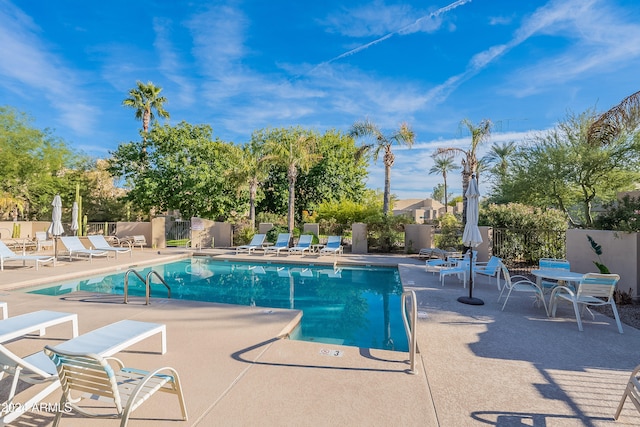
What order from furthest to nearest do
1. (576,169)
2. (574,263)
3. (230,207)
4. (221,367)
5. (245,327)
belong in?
(230,207) → (576,169) → (574,263) → (245,327) → (221,367)

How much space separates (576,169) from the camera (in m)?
16.0

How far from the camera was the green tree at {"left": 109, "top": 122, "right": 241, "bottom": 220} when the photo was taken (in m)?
21.6

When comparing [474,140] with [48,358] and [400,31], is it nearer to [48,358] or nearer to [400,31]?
[400,31]

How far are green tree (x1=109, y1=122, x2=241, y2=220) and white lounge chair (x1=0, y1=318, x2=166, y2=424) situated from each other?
18518 millimetres

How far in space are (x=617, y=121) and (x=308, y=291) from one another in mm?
9352

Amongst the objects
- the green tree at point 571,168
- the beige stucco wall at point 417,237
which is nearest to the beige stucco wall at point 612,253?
the beige stucco wall at point 417,237

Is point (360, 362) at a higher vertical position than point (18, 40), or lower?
lower

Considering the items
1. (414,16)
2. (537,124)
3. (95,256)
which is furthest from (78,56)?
(537,124)

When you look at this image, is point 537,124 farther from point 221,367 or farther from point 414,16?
point 221,367

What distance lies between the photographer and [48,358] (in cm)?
303

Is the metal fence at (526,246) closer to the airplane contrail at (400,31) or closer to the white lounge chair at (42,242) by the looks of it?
the airplane contrail at (400,31)

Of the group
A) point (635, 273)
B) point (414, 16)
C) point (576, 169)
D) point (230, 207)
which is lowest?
point (635, 273)

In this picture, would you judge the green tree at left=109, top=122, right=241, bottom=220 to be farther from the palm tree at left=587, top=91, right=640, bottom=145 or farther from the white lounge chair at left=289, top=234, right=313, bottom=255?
the palm tree at left=587, top=91, right=640, bottom=145

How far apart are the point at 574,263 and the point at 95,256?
703 inches
